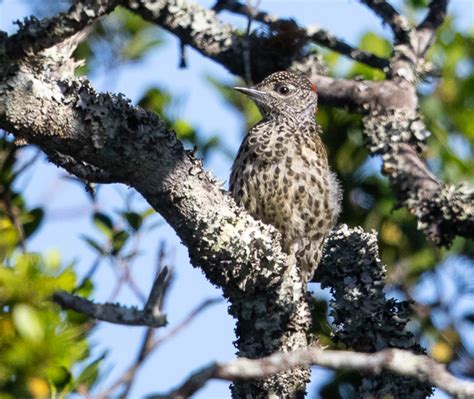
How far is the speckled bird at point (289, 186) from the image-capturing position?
5488 mm

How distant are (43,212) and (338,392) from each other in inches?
61.4

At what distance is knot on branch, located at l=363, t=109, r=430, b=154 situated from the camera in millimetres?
5052

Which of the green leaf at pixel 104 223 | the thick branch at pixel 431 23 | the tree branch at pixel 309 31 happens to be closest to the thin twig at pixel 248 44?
the tree branch at pixel 309 31

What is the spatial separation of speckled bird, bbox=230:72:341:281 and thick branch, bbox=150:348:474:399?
6.60ft

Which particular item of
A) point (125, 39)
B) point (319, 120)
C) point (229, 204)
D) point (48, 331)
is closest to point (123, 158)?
point (229, 204)

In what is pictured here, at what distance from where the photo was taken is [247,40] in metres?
5.79

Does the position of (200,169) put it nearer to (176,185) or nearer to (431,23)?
(176,185)

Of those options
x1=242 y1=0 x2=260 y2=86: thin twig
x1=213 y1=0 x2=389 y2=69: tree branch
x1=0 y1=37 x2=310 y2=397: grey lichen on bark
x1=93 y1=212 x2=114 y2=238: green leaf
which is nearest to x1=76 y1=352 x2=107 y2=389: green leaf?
x1=0 y1=37 x2=310 y2=397: grey lichen on bark

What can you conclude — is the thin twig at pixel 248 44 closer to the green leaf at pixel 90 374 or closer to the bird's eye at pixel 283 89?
the bird's eye at pixel 283 89

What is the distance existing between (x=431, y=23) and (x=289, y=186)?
3.30 ft

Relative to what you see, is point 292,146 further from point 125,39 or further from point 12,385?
point 12,385

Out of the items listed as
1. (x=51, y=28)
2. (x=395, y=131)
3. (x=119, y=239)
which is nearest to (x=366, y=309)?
(x=395, y=131)

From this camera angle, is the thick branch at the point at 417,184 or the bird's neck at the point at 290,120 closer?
the thick branch at the point at 417,184

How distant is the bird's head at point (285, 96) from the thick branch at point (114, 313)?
2.88 meters
